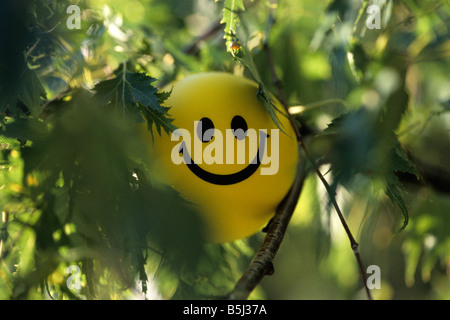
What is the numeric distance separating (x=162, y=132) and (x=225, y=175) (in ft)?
0.34

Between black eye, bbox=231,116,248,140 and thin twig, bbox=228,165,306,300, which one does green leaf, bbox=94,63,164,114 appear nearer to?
black eye, bbox=231,116,248,140

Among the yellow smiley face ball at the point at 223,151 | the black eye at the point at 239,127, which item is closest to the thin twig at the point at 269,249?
the yellow smiley face ball at the point at 223,151

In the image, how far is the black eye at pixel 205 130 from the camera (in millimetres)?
663

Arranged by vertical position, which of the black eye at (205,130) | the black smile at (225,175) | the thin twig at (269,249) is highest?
the black eye at (205,130)

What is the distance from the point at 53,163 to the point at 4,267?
0.28 metres

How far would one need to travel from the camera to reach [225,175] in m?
0.68

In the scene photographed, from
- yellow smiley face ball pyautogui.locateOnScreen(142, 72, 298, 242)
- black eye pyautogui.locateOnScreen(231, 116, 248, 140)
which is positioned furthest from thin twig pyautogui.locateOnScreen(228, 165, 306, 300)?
black eye pyautogui.locateOnScreen(231, 116, 248, 140)

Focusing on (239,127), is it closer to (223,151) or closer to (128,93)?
(223,151)

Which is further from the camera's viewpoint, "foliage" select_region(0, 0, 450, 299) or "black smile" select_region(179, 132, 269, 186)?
"black smile" select_region(179, 132, 269, 186)

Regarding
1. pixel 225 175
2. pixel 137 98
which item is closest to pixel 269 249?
pixel 225 175

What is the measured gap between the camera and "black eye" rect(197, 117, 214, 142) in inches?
26.1

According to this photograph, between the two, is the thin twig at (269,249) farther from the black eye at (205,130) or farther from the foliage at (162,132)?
the black eye at (205,130)

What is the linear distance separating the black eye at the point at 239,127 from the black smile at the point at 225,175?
0.03 metres
